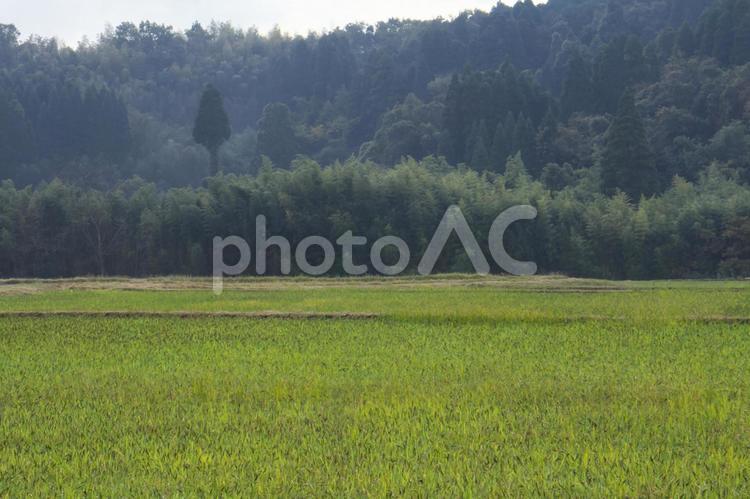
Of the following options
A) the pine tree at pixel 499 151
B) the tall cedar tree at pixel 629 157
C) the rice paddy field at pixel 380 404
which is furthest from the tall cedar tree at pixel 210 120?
the rice paddy field at pixel 380 404

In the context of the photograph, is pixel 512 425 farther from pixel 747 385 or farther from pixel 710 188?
pixel 710 188

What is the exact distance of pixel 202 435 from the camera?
758cm

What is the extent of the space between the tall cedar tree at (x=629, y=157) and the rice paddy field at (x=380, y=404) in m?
30.9

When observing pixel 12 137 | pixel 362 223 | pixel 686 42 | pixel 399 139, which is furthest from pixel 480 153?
pixel 12 137

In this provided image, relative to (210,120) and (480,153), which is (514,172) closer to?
(480,153)

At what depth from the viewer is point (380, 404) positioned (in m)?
8.59

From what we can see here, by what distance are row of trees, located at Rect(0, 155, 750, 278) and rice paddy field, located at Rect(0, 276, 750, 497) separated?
22.5 meters

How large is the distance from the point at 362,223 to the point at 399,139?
25185 mm

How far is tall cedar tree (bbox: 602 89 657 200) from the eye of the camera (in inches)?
1853

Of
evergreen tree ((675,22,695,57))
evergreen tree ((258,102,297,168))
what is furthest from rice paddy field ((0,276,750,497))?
evergreen tree ((258,102,297,168))

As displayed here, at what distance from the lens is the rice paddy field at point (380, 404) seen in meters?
6.34

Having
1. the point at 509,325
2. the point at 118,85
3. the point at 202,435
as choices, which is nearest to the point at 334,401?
the point at 202,435

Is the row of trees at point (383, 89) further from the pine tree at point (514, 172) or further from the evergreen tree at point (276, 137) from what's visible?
the pine tree at point (514, 172)

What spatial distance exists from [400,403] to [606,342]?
5.10 metres
